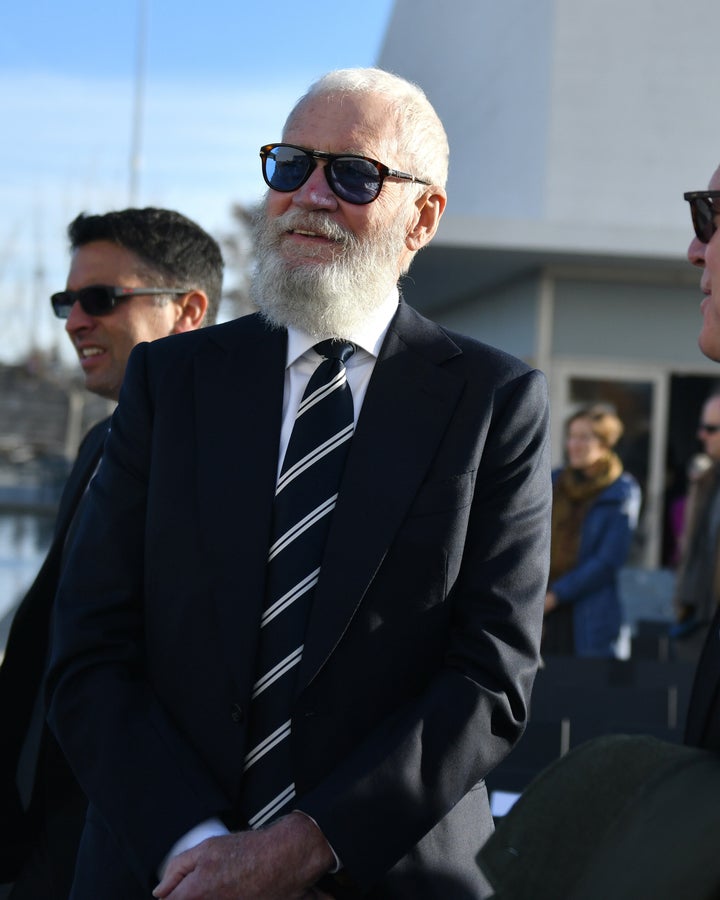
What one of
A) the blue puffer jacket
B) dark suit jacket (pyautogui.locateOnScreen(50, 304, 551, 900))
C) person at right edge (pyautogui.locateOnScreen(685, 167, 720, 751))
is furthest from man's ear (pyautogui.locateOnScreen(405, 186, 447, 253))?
the blue puffer jacket

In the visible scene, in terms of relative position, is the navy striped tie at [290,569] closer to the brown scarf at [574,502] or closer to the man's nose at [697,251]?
the man's nose at [697,251]

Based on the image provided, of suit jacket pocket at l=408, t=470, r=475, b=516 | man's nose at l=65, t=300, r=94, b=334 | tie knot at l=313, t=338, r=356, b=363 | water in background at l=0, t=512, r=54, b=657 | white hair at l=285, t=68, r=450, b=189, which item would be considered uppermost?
white hair at l=285, t=68, r=450, b=189

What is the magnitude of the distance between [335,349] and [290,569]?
0.46m

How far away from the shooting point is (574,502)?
7.13 meters

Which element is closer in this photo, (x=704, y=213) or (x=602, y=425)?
(x=704, y=213)

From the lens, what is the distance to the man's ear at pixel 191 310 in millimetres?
3520

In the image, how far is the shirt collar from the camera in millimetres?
2301

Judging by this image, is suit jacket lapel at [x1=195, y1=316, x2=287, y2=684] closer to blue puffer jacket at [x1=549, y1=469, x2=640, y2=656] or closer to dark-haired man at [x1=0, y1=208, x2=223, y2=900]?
dark-haired man at [x1=0, y1=208, x2=223, y2=900]

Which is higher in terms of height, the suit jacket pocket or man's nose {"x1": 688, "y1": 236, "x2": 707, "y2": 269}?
man's nose {"x1": 688, "y1": 236, "x2": 707, "y2": 269}

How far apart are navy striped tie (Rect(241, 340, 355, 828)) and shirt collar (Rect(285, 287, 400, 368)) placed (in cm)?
9

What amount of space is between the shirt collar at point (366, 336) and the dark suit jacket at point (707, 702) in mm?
872

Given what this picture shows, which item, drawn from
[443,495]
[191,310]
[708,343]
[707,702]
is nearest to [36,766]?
[443,495]

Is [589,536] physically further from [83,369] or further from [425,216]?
[425,216]

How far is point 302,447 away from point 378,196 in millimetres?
538
